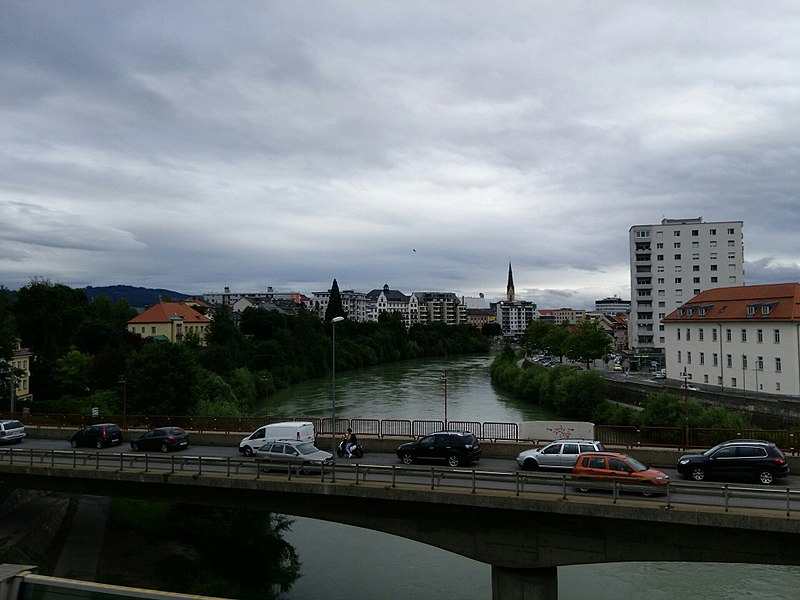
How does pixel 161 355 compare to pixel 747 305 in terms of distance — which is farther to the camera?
pixel 747 305

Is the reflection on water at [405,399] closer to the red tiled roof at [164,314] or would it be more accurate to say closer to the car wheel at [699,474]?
the red tiled roof at [164,314]

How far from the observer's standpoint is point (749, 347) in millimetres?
51781

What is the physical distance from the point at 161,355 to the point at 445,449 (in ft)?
96.0

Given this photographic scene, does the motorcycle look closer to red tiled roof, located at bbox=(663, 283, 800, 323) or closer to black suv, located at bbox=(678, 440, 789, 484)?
black suv, located at bbox=(678, 440, 789, 484)

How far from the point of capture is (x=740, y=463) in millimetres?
19312

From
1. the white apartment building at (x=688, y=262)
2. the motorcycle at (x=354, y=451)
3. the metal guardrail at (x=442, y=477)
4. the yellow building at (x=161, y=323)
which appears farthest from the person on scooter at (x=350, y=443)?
the yellow building at (x=161, y=323)

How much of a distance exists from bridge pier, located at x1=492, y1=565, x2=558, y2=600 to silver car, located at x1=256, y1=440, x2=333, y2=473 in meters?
6.92

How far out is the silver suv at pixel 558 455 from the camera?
20.9 metres

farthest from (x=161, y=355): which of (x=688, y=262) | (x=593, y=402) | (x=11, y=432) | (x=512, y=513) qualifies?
(x=688, y=262)

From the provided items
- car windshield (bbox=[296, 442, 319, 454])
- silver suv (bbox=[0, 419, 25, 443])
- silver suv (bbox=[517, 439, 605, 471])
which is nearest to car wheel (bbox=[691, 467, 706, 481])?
silver suv (bbox=[517, 439, 605, 471])

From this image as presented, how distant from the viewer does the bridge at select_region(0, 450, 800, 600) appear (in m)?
14.9

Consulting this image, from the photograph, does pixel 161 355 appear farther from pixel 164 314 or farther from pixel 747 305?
pixel 164 314

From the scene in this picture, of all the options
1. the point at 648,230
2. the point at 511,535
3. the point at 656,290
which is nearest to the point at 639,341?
the point at 656,290

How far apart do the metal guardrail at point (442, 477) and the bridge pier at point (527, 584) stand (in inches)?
76.7
